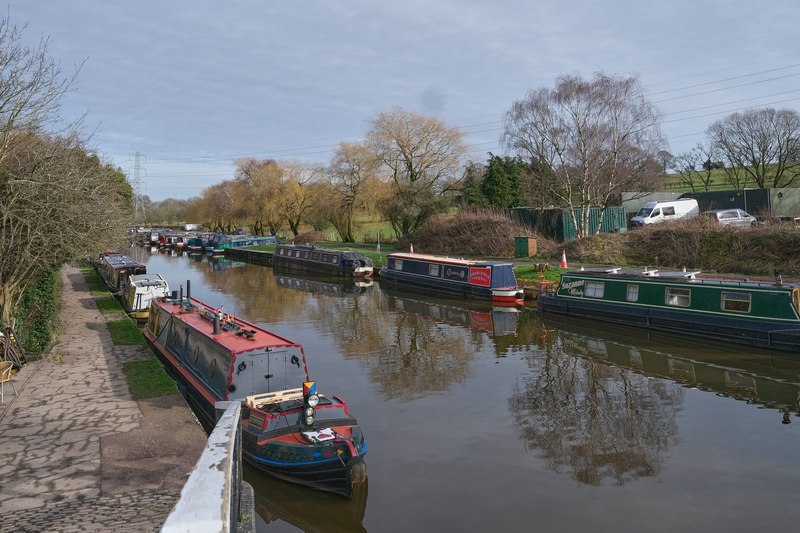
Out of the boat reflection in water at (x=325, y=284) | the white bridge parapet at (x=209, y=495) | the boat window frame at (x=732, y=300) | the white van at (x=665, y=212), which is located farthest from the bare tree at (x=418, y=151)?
the white bridge parapet at (x=209, y=495)

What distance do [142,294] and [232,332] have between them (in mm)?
12065

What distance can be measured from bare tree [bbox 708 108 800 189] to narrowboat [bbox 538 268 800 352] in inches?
1552

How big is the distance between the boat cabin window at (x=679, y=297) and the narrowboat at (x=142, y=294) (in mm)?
18835

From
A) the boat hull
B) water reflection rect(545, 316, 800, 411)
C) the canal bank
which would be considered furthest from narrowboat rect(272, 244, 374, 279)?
the canal bank

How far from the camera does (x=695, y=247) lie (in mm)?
29562

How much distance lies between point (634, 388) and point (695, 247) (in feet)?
56.2

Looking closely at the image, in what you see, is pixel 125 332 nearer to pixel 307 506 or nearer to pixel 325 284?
pixel 307 506

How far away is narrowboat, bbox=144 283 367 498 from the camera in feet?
Answer: 31.3

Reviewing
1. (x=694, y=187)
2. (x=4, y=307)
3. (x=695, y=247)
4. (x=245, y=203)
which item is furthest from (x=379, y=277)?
(x=694, y=187)

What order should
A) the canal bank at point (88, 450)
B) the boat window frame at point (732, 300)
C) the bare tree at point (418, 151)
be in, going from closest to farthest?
the canal bank at point (88, 450) → the boat window frame at point (732, 300) → the bare tree at point (418, 151)

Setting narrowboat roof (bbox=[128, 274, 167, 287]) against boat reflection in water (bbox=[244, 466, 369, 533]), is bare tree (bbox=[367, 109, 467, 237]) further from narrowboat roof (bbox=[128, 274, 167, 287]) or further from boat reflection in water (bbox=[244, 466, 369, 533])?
boat reflection in water (bbox=[244, 466, 369, 533])

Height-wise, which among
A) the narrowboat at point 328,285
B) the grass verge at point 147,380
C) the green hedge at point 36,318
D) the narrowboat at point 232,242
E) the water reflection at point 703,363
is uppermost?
the narrowboat at point 232,242

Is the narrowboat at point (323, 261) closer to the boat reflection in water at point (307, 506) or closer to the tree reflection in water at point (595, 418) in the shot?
the tree reflection in water at point (595, 418)

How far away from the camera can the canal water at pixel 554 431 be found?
30.3 ft
